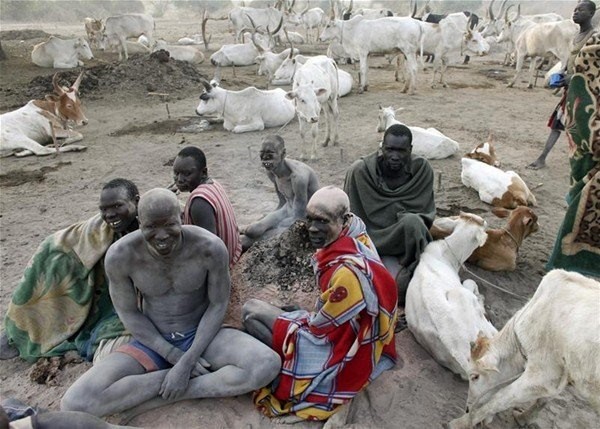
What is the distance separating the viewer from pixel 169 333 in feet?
9.01

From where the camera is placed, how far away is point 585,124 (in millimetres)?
3301

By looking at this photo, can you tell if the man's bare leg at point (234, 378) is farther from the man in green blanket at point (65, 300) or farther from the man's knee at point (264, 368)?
the man in green blanket at point (65, 300)

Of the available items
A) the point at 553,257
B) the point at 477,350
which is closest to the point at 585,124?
the point at 553,257

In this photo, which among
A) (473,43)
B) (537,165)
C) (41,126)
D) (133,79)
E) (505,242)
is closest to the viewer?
(505,242)

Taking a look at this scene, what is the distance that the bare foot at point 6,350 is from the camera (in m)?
3.18

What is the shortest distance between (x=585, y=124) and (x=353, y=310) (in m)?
2.35

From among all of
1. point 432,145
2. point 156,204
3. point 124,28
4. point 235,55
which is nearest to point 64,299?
point 156,204

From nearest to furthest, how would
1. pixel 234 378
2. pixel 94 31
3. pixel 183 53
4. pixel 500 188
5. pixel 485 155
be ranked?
pixel 234 378 < pixel 500 188 < pixel 485 155 < pixel 183 53 < pixel 94 31

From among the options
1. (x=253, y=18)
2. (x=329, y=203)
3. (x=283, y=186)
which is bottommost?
(x=283, y=186)

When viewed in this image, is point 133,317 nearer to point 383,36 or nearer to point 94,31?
point 383,36

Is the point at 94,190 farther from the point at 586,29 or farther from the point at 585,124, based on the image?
the point at 586,29

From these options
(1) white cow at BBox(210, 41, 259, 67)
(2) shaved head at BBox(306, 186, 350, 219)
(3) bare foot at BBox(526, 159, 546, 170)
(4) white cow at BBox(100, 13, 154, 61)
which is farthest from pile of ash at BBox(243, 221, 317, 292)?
(4) white cow at BBox(100, 13, 154, 61)

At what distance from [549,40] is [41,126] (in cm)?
1187

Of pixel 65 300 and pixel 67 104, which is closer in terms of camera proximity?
pixel 65 300
